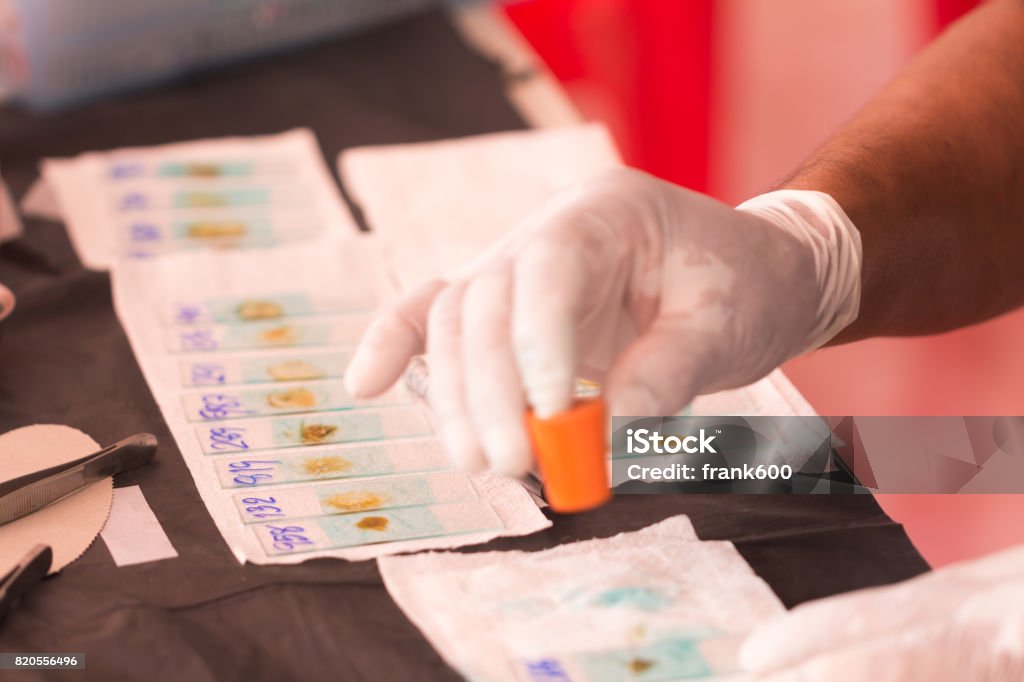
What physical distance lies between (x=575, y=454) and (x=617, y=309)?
191 mm

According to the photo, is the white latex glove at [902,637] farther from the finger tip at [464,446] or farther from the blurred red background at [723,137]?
the blurred red background at [723,137]

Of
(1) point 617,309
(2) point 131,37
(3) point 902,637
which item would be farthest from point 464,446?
(2) point 131,37

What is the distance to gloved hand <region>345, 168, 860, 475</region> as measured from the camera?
2.63 feet

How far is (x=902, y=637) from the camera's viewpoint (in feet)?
2.48

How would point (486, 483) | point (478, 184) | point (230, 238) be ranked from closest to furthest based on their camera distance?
point (486, 483)
point (230, 238)
point (478, 184)

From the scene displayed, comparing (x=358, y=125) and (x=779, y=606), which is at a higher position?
(x=358, y=125)

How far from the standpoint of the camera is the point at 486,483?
102 cm

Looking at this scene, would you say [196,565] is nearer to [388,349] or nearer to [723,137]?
[388,349]

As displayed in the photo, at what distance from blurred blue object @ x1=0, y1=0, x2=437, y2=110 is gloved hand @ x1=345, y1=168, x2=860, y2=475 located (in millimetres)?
935

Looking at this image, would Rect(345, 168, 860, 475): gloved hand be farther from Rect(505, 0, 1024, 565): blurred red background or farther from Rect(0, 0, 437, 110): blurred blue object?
Rect(505, 0, 1024, 565): blurred red background

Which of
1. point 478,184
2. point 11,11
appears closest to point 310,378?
point 478,184

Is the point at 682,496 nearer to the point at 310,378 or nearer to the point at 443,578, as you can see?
the point at 443,578

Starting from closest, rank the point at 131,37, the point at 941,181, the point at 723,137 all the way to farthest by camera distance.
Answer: the point at 941,181
the point at 131,37
the point at 723,137

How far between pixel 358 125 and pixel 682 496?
0.88 meters
